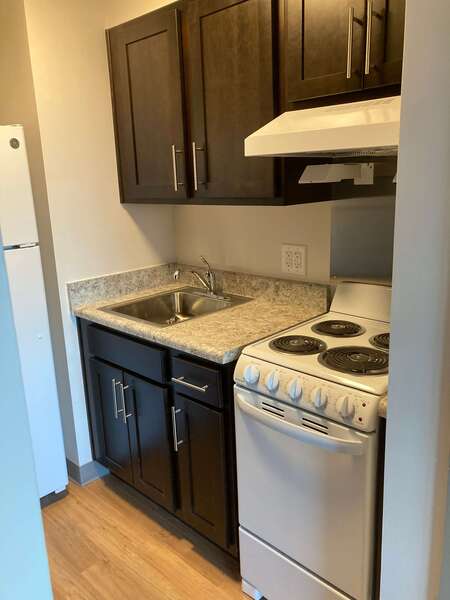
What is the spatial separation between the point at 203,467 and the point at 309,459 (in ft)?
1.78

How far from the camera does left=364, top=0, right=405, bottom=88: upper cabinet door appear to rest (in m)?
1.34

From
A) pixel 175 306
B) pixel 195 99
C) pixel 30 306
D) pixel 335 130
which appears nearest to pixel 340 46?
pixel 335 130

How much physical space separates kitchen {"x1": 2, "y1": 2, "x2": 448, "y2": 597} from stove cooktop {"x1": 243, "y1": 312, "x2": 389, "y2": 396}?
0.87 feet

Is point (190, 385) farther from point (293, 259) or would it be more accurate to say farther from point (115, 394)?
point (293, 259)

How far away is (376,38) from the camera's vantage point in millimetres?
1382

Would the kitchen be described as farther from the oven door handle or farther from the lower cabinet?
the oven door handle

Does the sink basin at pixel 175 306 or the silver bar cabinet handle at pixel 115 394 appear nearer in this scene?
the silver bar cabinet handle at pixel 115 394

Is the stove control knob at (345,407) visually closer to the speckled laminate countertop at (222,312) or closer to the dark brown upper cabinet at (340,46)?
the speckled laminate countertop at (222,312)

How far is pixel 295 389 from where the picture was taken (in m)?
1.41

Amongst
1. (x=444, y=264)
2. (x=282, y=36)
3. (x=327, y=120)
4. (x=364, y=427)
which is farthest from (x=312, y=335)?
(x=282, y=36)

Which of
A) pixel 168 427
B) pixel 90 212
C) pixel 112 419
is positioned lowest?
pixel 112 419

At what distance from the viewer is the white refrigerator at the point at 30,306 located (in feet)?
6.44

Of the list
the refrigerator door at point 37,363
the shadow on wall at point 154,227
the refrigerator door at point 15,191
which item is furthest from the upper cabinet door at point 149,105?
the refrigerator door at point 37,363

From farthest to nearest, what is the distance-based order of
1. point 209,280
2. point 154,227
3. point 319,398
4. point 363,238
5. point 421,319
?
point 154,227 < point 209,280 < point 363,238 < point 319,398 < point 421,319
